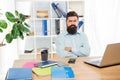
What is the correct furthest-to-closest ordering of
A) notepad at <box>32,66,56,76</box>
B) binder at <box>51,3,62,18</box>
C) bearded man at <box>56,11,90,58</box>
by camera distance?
binder at <box>51,3,62,18</box>, bearded man at <box>56,11,90,58</box>, notepad at <box>32,66,56,76</box>

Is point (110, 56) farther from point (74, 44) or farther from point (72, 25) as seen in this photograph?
point (72, 25)

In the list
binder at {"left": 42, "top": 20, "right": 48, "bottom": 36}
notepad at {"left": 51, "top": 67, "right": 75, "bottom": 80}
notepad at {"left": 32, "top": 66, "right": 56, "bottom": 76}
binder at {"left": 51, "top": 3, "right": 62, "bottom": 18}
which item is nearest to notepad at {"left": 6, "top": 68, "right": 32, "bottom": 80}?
notepad at {"left": 32, "top": 66, "right": 56, "bottom": 76}

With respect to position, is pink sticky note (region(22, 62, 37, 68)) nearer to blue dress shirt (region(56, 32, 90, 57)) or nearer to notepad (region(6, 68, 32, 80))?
notepad (region(6, 68, 32, 80))

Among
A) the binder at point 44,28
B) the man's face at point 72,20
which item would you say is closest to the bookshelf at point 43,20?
the binder at point 44,28

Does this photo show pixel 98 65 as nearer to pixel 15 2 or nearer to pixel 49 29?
pixel 49 29

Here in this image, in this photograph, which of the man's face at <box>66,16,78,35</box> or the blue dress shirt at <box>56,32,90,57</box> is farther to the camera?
the man's face at <box>66,16,78,35</box>

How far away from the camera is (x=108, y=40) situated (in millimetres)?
4098

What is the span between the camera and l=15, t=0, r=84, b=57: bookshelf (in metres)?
3.78

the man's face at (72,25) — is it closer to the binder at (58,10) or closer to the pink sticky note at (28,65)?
the binder at (58,10)

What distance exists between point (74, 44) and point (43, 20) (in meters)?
1.09

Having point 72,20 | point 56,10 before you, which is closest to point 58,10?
point 56,10

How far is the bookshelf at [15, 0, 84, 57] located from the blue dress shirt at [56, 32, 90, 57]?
0.85 m

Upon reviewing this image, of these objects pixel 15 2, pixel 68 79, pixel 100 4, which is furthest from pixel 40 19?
pixel 68 79

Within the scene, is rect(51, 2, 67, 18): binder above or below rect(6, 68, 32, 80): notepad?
above
